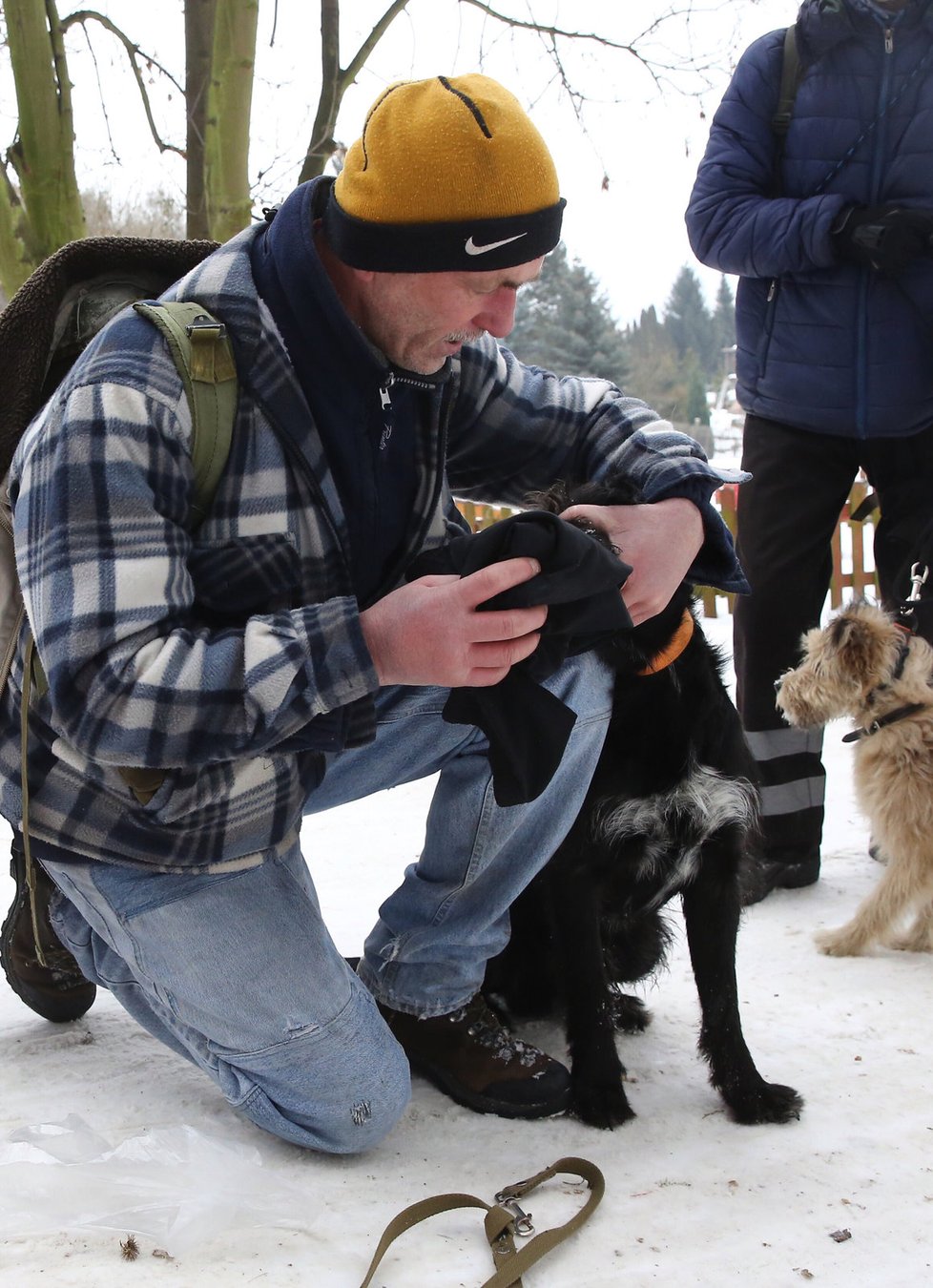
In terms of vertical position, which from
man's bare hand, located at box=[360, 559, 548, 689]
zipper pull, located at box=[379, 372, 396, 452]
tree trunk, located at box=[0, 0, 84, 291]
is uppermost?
tree trunk, located at box=[0, 0, 84, 291]

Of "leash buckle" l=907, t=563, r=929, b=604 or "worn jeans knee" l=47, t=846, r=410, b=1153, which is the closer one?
"worn jeans knee" l=47, t=846, r=410, b=1153

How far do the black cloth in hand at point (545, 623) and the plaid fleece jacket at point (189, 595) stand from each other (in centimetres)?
20

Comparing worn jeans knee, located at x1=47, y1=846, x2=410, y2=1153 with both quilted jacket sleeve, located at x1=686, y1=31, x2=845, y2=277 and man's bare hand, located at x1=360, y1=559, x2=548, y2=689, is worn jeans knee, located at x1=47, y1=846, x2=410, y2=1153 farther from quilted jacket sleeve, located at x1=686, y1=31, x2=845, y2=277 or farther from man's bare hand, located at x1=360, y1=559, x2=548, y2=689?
quilted jacket sleeve, located at x1=686, y1=31, x2=845, y2=277

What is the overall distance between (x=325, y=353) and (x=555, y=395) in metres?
0.65

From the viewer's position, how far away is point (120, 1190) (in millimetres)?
1702

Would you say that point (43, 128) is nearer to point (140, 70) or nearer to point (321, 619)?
point (140, 70)

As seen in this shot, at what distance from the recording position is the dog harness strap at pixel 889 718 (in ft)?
9.93

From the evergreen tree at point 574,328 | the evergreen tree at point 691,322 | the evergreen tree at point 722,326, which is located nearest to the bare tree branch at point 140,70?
the evergreen tree at point 574,328

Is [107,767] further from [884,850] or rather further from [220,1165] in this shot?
[884,850]

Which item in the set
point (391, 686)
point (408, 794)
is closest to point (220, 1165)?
point (391, 686)

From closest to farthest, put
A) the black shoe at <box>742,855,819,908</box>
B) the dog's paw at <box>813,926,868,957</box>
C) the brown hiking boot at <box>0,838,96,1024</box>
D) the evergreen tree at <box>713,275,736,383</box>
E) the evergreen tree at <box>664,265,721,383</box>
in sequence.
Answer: the brown hiking boot at <box>0,838,96,1024</box> → the dog's paw at <box>813,926,868,957</box> → the black shoe at <box>742,855,819,908</box> → the evergreen tree at <box>713,275,736,383</box> → the evergreen tree at <box>664,265,721,383</box>

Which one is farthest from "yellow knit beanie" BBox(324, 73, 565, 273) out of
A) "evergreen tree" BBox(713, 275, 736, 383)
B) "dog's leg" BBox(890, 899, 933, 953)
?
"evergreen tree" BBox(713, 275, 736, 383)

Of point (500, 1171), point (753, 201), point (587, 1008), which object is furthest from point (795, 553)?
point (500, 1171)

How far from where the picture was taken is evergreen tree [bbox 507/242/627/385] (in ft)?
80.8
